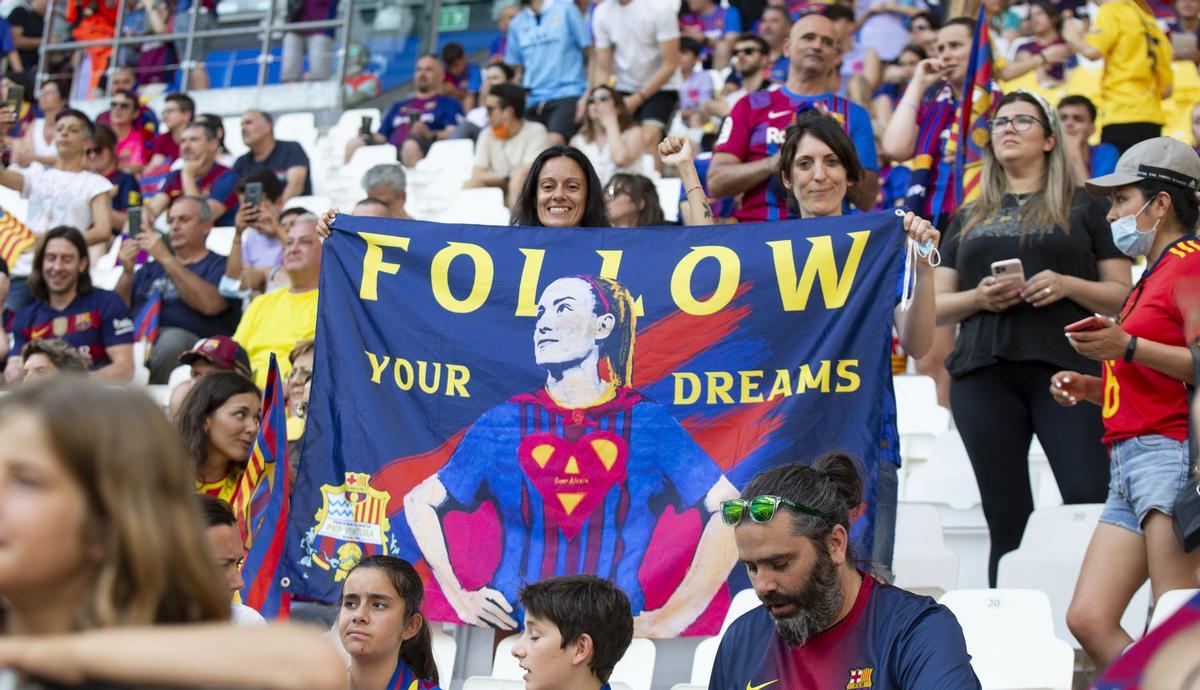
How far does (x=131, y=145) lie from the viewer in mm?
12453

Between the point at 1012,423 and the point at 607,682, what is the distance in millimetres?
1827

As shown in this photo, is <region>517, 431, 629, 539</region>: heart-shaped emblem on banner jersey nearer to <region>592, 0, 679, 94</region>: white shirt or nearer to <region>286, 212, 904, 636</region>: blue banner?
<region>286, 212, 904, 636</region>: blue banner

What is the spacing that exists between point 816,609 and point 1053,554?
190 cm

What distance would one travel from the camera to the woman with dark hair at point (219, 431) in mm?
5277

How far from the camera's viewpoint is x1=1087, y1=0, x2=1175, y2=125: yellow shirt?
29.6ft

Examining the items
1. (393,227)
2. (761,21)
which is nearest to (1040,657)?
(393,227)

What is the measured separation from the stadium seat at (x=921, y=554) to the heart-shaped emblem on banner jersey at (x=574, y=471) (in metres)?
1.04

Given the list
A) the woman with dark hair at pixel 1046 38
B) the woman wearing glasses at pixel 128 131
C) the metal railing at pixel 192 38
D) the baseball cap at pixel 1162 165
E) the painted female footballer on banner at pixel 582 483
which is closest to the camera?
the baseball cap at pixel 1162 165

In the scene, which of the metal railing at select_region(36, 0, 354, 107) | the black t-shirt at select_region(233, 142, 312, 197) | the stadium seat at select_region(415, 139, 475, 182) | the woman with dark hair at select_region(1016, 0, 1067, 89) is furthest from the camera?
the metal railing at select_region(36, 0, 354, 107)

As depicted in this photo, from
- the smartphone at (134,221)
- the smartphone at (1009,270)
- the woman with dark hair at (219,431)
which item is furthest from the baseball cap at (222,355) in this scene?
the smartphone at (1009,270)

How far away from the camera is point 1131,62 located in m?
9.05

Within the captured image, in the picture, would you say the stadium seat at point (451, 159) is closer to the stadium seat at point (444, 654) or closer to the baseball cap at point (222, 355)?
the baseball cap at point (222, 355)

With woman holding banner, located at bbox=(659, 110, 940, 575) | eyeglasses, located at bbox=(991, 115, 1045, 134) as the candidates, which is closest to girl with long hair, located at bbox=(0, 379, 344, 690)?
woman holding banner, located at bbox=(659, 110, 940, 575)

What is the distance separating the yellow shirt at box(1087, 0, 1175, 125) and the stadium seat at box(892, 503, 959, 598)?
4.45 meters
